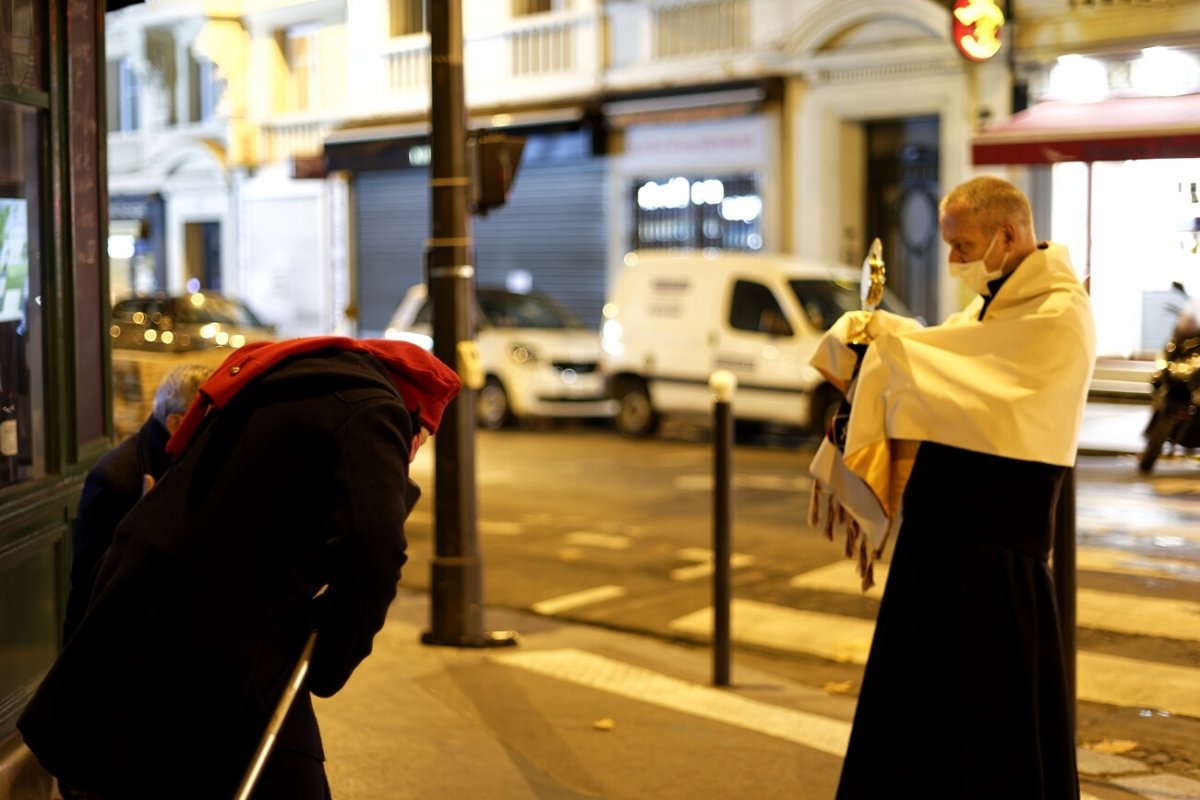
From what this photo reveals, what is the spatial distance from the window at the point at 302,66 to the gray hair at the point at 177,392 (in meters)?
26.3

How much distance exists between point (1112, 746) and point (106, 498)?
400 cm

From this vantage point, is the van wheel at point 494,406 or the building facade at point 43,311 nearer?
the building facade at point 43,311

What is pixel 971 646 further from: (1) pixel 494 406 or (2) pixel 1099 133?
(1) pixel 494 406

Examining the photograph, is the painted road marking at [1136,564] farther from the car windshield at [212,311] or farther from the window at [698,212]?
the window at [698,212]

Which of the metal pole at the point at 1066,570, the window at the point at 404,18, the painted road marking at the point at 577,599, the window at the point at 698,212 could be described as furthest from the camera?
the window at the point at 404,18

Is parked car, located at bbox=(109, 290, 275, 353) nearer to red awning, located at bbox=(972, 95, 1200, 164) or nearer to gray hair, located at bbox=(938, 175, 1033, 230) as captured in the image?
red awning, located at bbox=(972, 95, 1200, 164)

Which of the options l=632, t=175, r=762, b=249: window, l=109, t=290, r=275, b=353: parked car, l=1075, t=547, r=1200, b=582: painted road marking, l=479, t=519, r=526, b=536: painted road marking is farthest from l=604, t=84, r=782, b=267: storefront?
l=1075, t=547, r=1200, b=582: painted road marking

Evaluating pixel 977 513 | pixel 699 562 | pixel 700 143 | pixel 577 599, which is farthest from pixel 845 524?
pixel 700 143

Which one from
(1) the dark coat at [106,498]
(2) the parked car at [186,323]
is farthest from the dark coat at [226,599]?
(2) the parked car at [186,323]

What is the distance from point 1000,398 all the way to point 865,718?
0.94 metres

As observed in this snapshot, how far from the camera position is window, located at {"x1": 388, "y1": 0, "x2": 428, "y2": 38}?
91.2 feet

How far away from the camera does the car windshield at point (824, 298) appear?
16.2 meters

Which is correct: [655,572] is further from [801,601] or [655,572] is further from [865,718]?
[865,718]

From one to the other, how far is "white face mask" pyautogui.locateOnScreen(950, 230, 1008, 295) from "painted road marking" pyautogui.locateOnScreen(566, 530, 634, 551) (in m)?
6.34
